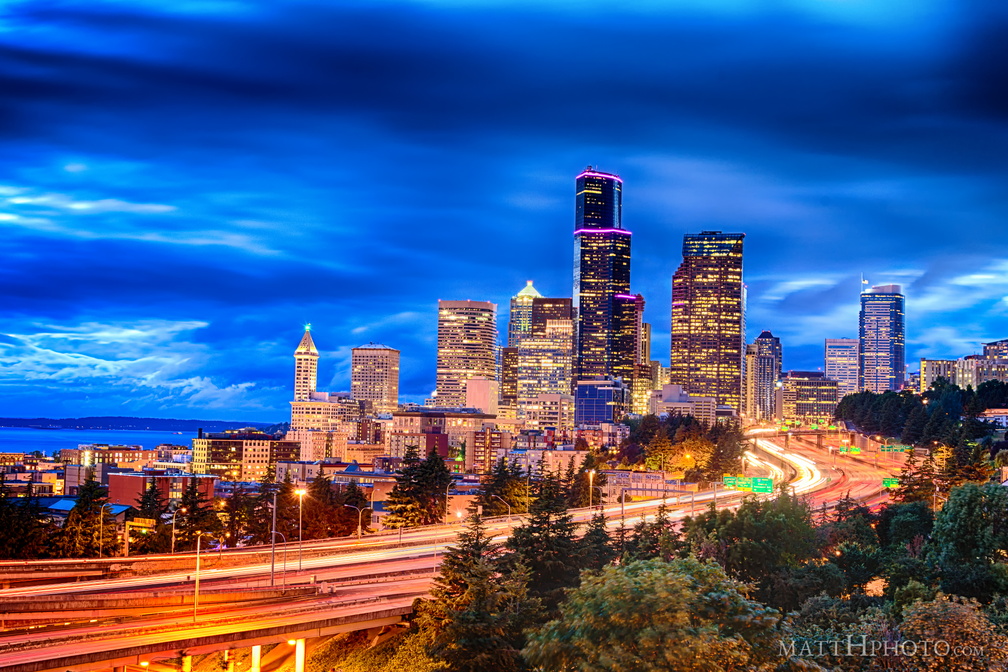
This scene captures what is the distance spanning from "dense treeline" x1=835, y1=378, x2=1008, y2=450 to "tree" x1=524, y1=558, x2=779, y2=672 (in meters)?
88.4

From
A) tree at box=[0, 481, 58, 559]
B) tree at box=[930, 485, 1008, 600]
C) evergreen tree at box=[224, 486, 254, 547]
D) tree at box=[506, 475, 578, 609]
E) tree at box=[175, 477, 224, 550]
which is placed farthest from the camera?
evergreen tree at box=[224, 486, 254, 547]

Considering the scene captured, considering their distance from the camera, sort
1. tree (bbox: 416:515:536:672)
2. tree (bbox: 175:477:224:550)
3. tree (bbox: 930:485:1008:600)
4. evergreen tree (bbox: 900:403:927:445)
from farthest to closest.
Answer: evergreen tree (bbox: 900:403:927:445) → tree (bbox: 175:477:224:550) → tree (bbox: 930:485:1008:600) → tree (bbox: 416:515:536:672)

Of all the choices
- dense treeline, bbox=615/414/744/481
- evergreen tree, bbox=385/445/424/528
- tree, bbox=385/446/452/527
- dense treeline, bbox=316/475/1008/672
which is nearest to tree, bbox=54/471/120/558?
evergreen tree, bbox=385/445/424/528

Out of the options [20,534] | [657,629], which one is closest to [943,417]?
[20,534]

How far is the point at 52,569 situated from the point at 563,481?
62613 millimetres

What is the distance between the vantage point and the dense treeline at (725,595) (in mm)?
27109

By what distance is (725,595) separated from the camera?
2781cm

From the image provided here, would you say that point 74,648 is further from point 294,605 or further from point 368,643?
point 368,643

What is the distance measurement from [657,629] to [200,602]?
26786 mm

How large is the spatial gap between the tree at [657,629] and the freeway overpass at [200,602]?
16044 mm

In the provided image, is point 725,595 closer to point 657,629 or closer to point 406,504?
point 657,629

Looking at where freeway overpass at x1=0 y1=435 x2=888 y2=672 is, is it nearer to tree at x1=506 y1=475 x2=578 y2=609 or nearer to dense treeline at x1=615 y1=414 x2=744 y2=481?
tree at x1=506 y1=475 x2=578 y2=609

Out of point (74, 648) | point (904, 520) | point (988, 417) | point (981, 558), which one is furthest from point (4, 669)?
point (988, 417)

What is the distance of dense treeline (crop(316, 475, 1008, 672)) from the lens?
88.9 ft
